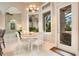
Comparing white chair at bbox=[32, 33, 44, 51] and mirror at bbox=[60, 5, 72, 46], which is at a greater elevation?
mirror at bbox=[60, 5, 72, 46]

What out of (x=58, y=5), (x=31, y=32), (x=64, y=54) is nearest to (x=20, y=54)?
(x=31, y=32)

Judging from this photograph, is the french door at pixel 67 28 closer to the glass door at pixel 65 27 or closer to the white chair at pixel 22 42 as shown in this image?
the glass door at pixel 65 27

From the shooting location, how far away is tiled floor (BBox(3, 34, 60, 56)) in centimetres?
247

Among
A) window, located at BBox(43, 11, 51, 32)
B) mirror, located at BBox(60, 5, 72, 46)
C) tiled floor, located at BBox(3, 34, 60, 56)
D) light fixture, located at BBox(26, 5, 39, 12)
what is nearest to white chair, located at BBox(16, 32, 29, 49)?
tiled floor, located at BBox(3, 34, 60, 56)

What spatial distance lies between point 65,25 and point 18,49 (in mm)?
972

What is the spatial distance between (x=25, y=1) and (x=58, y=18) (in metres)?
0.68

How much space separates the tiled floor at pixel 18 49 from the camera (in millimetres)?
2471

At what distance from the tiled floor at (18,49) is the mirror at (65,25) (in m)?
0.31

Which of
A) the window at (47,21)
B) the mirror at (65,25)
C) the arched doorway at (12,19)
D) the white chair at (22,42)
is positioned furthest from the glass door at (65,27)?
the arched doorway at (12,19)

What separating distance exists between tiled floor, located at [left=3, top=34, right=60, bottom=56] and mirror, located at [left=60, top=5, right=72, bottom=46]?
1.02 ft

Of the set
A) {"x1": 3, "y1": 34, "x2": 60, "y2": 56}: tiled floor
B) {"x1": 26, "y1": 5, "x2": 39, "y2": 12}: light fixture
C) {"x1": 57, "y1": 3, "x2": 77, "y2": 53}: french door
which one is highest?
{"x1": 26, "y1": 5, "x2": 39, "y2": 12}: light fixture

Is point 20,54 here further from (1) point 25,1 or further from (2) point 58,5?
(2) point 58,5

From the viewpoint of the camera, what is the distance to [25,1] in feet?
8.02

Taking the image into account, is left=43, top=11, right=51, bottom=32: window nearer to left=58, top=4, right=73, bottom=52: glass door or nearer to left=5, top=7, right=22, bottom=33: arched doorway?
left=58, top=4, right=73, bottom=52: glass door
